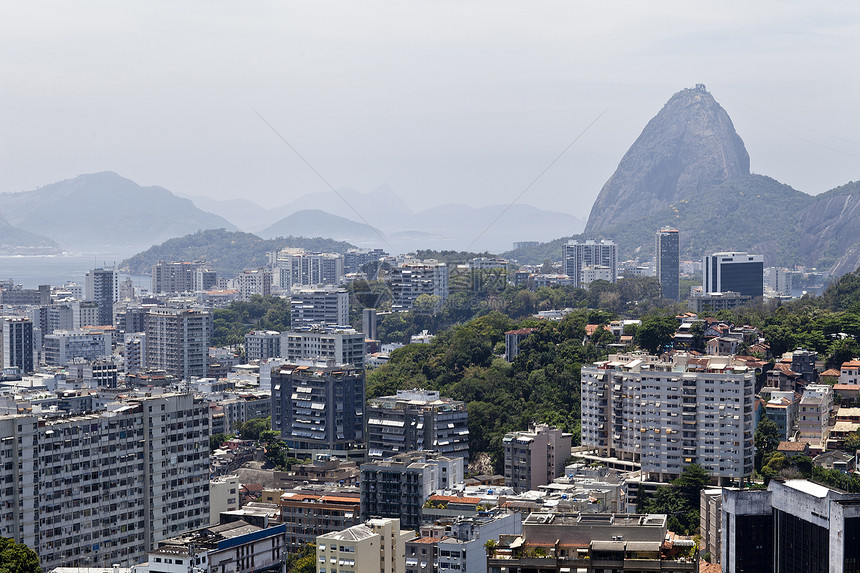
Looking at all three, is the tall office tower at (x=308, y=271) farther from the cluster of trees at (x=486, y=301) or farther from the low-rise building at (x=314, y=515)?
the low-rise building at (x=314, y=515)

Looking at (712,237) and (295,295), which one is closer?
(295,295)

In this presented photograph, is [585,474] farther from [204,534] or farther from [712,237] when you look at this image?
[712,237]

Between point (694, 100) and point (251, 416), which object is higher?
point (694, 100)

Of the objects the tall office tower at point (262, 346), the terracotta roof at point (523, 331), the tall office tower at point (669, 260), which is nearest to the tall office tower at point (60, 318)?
the tall office tower at point (262, 346)

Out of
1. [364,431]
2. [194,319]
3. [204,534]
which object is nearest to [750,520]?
[204,534]

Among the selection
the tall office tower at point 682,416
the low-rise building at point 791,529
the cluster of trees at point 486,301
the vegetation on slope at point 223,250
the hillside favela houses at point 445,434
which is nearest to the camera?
the low-rise building at point 791,529

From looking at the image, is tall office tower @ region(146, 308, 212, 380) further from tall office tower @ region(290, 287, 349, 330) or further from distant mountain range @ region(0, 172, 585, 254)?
distant mountain range @ region(0, 172, 585, 254)

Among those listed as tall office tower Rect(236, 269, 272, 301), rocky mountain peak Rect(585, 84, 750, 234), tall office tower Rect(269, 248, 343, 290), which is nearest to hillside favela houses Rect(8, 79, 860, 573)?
tall office tower Rect(236, 269, 272, 301)
